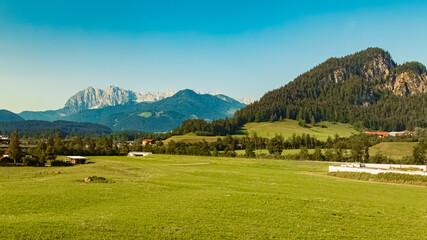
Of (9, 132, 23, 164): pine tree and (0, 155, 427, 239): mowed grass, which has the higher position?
(9, 132, 23, 164): pine tree

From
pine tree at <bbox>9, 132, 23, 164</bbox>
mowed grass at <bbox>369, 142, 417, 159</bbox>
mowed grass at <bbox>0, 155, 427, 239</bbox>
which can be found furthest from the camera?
mowed grass at <bbox>369, 142, 417, 159</bbox>

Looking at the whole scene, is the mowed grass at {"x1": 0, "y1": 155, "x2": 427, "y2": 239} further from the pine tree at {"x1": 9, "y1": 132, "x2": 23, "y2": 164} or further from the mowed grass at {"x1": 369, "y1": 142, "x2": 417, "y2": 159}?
the mowed grass at {"x1": 369, "y1": 142, "x2": 417, "y2": 159}

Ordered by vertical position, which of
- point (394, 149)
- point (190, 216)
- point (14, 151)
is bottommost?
point (190, 216)

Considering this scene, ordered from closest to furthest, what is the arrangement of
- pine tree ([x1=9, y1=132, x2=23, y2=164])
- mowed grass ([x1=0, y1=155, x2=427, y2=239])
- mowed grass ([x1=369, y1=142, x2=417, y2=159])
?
mowed grass ([x1=0, y1=155, x2=427, y2=239]) → pine tree ([x1=9, y1=132, x2=23, y2=164]) → mowed grass ([x1=369, y1=142, x2=417, y2=159])

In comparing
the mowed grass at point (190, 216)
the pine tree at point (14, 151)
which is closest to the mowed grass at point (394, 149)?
the mowed grass at point (190, 216)

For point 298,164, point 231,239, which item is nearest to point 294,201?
point 231,239

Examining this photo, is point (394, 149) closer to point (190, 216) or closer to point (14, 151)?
point (190, 216)

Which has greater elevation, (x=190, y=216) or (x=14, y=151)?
(x=14, y=151)

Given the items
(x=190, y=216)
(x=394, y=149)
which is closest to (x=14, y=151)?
(x=190, y=216)

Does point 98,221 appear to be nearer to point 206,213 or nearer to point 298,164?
point 206,213

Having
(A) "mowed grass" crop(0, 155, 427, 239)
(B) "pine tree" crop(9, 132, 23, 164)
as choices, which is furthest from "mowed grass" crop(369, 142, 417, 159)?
(B) "pine tree" crop(9, 132, 23, 164)

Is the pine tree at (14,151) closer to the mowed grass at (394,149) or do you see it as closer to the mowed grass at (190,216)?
the mowed grass at (190,216)

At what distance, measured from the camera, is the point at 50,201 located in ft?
89.0

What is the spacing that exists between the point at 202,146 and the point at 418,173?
11090 cm
